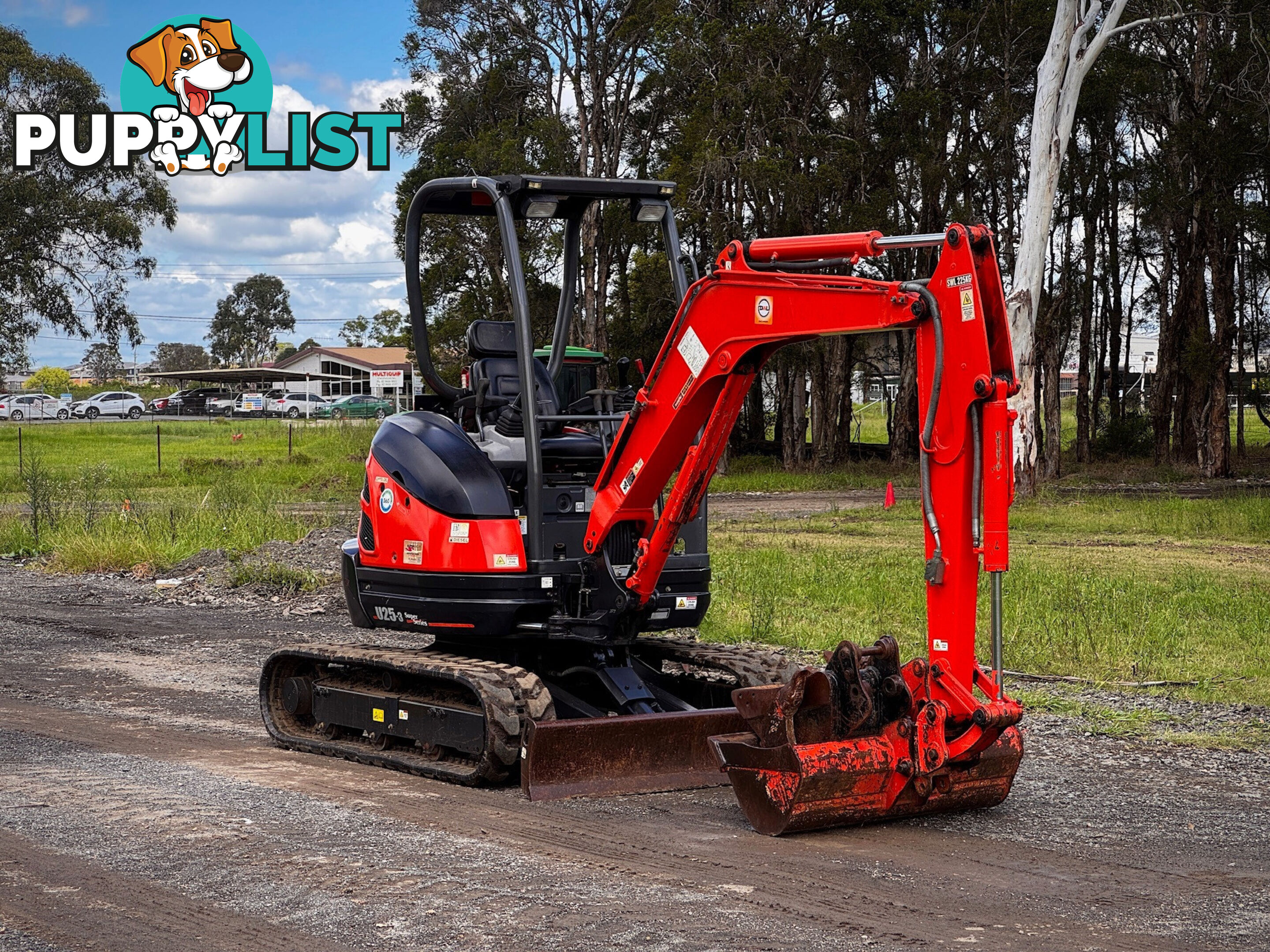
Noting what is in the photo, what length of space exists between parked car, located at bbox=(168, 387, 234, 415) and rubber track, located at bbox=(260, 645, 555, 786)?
71.5m

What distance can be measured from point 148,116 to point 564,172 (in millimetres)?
11145

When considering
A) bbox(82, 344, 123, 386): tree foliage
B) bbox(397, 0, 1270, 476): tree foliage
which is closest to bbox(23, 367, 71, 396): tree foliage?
bbox(82, 344, 123, 386): tree foliage

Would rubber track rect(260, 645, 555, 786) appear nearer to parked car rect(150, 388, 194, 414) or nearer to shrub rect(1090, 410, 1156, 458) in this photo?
shrub rect(1090, 410, 1156, 458)

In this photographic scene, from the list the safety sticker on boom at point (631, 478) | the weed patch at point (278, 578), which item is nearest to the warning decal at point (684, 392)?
the safety sticker on boom at point (631, 478)

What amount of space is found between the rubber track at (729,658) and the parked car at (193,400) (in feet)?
237

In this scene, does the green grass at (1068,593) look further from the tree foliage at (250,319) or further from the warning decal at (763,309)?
the tree foliage at (250,319)

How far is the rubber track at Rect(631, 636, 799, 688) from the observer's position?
805 centimetres

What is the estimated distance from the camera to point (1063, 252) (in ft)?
130

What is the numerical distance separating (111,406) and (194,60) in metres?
46.8

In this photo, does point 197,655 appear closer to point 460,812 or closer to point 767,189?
point 460,812

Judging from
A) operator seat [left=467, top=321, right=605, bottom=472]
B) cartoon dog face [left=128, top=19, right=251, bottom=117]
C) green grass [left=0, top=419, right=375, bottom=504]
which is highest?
cartoon dog face [left=128, top=19, right=251, bottom=117]

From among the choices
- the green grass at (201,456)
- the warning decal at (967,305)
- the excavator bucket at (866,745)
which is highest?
the warning decal at (967,305)

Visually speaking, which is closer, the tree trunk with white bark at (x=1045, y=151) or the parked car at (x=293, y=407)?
the tree trunk with white bark at (x=1045, y=151)

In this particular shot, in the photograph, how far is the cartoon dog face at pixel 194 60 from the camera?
1276 inches
